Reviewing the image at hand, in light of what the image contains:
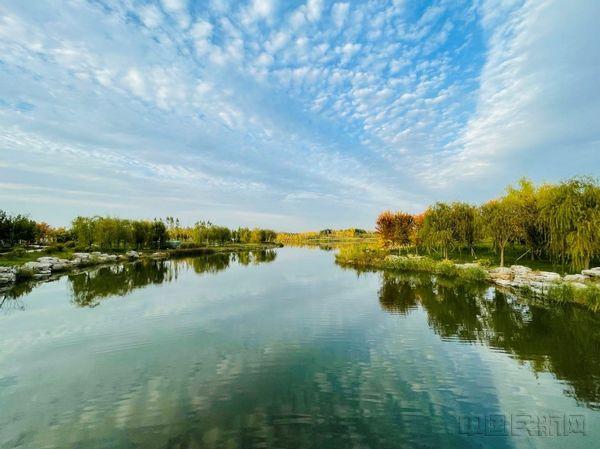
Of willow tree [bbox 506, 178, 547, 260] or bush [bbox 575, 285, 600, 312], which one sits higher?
willow tree [bbox 506, 178, 547, 260]

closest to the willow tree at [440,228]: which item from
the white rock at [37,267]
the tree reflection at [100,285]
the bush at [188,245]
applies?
the tree reflection at [100,285]

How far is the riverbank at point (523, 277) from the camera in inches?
669

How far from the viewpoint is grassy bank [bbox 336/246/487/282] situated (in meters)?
27.7

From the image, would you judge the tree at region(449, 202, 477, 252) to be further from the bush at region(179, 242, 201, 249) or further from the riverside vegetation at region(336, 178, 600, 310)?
the bush at region(179, 242, 201, 249)

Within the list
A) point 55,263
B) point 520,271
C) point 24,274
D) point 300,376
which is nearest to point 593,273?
point 520,271

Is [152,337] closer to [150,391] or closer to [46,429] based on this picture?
[150,391]

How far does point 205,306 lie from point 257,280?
11.7m

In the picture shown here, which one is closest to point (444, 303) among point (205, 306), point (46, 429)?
point (205, 306)

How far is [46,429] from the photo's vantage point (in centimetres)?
644

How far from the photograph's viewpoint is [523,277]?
75.5 ft

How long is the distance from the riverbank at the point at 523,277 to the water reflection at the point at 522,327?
122 centimetres

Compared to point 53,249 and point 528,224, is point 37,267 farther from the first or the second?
point 528,224

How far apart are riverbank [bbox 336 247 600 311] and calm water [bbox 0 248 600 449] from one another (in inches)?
82.5

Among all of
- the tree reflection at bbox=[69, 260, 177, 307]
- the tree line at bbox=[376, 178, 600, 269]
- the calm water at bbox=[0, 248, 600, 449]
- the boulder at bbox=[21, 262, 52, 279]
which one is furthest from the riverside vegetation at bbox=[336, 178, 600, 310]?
the boulder at bbox=[21, 262, 52, 279]
